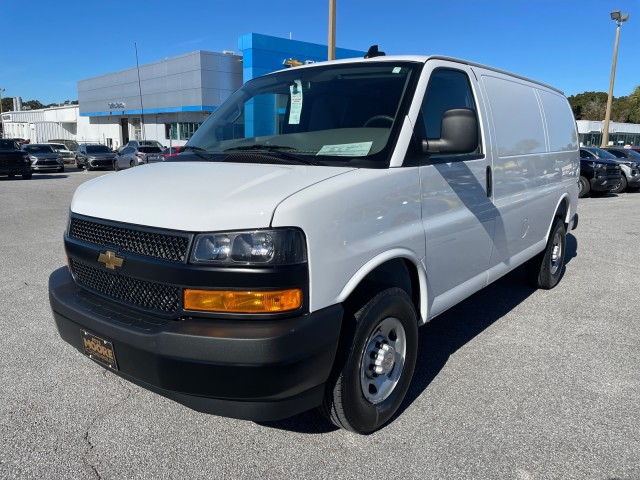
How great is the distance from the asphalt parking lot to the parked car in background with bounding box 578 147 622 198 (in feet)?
41.6

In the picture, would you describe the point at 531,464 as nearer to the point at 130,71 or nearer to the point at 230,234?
the point at 230,234

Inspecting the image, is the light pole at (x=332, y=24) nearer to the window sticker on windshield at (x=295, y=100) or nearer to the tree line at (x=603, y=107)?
the window sticker on windshield at (x=295, y=100)

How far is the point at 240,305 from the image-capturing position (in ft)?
7.29

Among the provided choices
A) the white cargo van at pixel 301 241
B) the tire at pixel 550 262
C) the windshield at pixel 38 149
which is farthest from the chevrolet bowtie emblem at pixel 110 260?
the windshield at pixel 38 149

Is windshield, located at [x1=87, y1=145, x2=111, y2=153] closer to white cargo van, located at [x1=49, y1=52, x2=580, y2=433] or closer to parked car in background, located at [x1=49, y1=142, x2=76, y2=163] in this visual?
parked car in background, located at [x1=49, y1=142, x2=76, y2=163]

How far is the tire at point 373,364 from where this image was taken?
8.39 ft

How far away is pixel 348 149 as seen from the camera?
2.96m

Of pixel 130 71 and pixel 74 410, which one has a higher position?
pixel 130 71

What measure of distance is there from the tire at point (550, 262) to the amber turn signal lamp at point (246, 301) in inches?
Answer: 165

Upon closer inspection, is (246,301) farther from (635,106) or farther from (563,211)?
(635,106)

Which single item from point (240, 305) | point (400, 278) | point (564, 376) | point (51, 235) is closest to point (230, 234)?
point (240, 305)

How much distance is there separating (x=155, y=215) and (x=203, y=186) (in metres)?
0.29

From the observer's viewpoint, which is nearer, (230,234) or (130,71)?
(230,234)

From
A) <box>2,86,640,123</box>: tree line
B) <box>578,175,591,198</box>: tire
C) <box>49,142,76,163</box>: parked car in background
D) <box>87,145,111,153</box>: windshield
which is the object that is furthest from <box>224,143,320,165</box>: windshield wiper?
<box>2,86,640,123</box>: tree line
